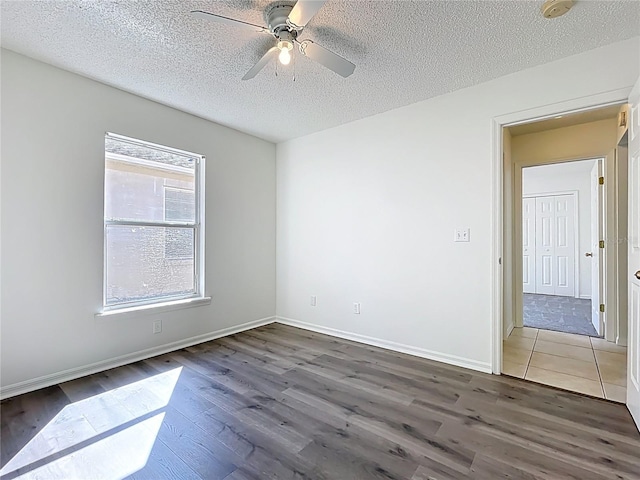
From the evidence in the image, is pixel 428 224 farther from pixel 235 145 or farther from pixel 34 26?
pixel 34 26

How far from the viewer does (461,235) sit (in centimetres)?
286

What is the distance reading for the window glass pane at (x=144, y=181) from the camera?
9.46ft

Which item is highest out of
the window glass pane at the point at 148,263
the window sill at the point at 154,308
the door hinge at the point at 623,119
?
the door hinge at the point at 623,119

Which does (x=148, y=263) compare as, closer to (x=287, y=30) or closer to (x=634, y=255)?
(x=287, y=30)

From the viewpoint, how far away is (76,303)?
2590 mm

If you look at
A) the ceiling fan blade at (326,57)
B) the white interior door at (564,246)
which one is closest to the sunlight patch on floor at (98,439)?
the ceiling fan blade at (326,57)

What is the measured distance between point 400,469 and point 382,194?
2.47m

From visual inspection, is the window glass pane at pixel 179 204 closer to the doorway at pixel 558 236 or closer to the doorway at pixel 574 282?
the doorway at pixel 574 282

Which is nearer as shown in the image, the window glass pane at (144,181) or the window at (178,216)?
the window glass pane at (144,181)

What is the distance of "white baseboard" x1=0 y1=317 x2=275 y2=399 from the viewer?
2303 millimetres

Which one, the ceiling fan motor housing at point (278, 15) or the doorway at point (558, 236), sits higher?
the ceiling fan motor housing at point (278, 15)

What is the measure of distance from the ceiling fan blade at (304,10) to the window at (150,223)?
2.17 metres

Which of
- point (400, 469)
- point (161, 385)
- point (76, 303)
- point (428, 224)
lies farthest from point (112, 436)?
point (428, 224)

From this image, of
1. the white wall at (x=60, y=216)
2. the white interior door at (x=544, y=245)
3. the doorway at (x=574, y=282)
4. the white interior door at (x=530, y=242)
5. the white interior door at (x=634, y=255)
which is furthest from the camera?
the white interior door at (x=530, y=242)
